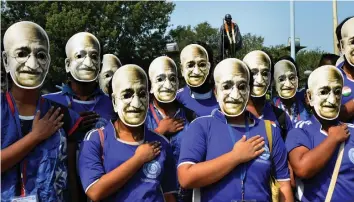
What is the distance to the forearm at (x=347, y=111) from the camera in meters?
4.49

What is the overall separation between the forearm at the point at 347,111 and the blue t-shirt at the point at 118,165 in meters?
1.67

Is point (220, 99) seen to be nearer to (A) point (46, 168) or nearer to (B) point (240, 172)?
(B) point (240, 172)

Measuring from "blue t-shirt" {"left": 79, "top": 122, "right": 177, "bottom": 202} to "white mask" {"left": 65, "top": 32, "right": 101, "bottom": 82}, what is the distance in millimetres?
1081

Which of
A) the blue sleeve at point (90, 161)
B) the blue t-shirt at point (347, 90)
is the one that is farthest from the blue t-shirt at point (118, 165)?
the blue t-shirt at point (347, 90)

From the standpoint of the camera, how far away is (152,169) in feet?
12.7

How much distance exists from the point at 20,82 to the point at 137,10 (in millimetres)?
25667

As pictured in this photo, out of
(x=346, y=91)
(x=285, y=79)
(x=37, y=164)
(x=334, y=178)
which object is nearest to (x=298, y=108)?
(x=285, y=79)

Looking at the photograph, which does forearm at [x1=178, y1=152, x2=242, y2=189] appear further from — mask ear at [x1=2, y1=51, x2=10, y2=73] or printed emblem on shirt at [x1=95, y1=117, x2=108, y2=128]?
mask ear at [x1=2, y1=51, x2=10, y2=73]

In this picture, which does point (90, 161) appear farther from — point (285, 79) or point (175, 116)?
point (285, 79)

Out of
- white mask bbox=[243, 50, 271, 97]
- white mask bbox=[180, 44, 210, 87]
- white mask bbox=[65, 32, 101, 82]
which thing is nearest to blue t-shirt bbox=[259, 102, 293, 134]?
white mask bbox=[243, 50, 271, 97]

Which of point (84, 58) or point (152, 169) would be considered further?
point (84, 58)

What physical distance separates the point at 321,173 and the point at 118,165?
5.16 ft

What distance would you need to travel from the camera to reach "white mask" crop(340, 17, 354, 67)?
15.4ft

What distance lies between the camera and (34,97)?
12.5 feet
